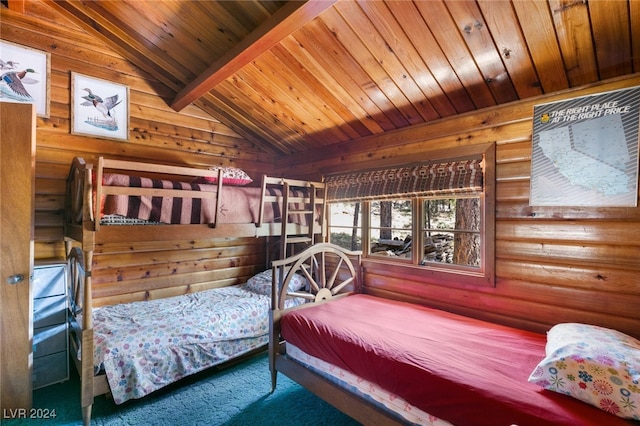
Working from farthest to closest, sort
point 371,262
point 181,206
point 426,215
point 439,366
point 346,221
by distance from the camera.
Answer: point 346,221 < point 371,262 < point 426,215 < point 181,206 < point 439,366

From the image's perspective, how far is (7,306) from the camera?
2.09 m

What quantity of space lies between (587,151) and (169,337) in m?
3.36

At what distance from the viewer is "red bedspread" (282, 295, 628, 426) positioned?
126 cm

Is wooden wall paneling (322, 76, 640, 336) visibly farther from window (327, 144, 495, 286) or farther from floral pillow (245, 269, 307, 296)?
floral pillow (245, 269, 307, 296)

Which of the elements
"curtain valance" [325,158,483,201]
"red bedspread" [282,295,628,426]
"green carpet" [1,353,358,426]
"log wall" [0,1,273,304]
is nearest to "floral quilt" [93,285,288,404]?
"green carpet" [1,353,358,426]

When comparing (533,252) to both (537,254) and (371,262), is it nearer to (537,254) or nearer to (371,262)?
(537,254)

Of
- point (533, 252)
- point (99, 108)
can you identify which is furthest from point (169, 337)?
point (533, 252)

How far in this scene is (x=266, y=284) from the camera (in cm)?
357

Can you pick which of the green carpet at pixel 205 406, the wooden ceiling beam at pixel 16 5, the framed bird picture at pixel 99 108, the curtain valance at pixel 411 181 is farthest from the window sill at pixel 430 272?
the wooden ceiling beam at pixel 16 5

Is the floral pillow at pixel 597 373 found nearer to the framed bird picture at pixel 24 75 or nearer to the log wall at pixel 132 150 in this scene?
the log wall at pixel 132 150

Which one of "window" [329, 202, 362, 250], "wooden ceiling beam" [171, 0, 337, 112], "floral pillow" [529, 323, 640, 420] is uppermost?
"wooden ceiling beam" [171, 0, 337, 112]

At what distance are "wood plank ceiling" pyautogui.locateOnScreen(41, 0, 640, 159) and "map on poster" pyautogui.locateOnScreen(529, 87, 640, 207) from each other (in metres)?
0.18

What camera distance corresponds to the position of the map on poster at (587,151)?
1841 mm

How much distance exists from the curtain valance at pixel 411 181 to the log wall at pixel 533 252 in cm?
15
